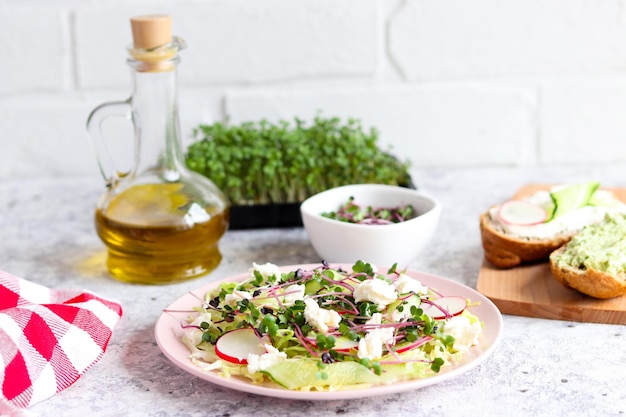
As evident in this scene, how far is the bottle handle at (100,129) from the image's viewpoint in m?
1.41

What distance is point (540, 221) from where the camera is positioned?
1464 mm

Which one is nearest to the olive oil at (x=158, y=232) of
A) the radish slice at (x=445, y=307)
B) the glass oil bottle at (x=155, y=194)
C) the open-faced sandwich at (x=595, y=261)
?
the glass oil bottle at (x=155, y=194)

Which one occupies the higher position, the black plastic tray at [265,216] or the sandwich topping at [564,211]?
the sandwich topping at [564,211]

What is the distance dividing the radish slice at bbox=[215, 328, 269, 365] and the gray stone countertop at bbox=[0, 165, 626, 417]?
0.05 metres

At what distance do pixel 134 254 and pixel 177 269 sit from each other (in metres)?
0.07

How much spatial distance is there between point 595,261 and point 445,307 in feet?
0.88

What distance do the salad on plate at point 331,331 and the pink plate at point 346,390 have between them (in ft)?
0.04

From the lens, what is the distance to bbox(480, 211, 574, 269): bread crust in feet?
4.65

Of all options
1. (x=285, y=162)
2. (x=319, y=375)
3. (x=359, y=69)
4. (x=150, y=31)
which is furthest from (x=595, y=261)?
(x=359, y=69)

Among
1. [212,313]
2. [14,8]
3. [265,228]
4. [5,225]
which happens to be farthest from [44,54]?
[212,313]

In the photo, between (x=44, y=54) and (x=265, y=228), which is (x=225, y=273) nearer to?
(x=265, y=228)

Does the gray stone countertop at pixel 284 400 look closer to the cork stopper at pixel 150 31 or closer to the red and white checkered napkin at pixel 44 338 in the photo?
the red and white checkered napkin at pixel 44 338

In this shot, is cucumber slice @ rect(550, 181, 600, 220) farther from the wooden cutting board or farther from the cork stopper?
the cork stopper

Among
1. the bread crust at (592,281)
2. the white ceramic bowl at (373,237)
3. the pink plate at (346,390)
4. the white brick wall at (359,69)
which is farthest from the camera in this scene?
the white brick wall at (359,69)
